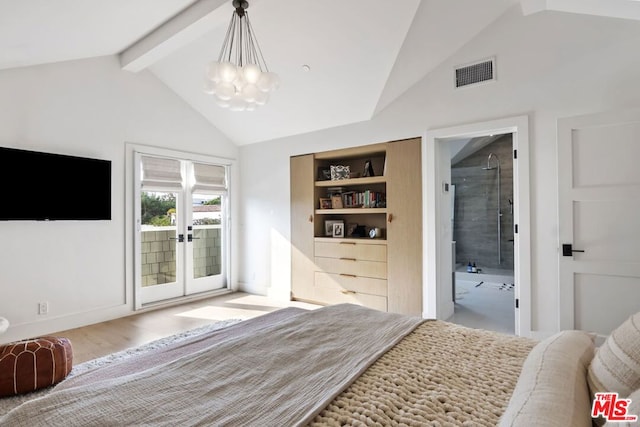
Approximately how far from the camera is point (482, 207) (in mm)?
6602

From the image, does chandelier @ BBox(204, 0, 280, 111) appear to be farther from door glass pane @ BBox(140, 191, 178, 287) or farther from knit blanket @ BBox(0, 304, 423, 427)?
door glass pane @ BBox(140, 191, 178, 287)

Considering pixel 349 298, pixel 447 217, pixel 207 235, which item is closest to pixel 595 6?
pixel 447 217

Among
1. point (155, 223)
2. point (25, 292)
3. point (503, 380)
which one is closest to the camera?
point (503, 380)

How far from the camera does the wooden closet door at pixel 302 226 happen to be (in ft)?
15.0

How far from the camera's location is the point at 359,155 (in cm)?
442

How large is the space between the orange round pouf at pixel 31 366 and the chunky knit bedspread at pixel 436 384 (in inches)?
92.4

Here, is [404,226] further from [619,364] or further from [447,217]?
[619,364]

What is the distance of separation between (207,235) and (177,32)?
2.90 m

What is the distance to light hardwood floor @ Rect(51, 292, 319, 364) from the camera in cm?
307

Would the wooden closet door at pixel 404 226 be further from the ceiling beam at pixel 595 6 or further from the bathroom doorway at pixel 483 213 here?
the bathroom doorway at pixel 483 213

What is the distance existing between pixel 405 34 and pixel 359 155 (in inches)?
65.9

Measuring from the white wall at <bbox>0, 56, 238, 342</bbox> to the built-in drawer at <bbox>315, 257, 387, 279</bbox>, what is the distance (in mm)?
2481

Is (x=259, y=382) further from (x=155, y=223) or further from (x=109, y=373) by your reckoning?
(x=155, y=223)

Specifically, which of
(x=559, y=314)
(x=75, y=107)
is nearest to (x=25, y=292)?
(x=75, y=107)
